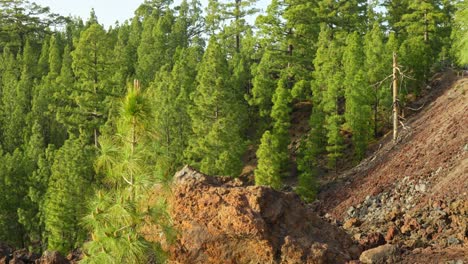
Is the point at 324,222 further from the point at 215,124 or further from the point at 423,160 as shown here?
the point at 215,124

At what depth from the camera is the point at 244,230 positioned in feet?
45.0

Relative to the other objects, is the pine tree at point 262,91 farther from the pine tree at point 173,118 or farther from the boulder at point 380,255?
the boulder at point 380,255

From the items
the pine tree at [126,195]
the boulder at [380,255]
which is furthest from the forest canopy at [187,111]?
the boulder at [380,255]

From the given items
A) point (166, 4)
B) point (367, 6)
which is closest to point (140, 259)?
point (367, 6)

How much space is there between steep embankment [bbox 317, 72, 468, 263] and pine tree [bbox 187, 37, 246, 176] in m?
6.06

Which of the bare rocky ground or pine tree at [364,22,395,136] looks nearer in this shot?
the bare rocky ground

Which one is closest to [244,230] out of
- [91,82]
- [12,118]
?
[91,82]

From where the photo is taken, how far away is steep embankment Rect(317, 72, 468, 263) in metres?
16.5

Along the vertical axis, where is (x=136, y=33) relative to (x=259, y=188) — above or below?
above

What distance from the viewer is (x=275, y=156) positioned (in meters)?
31.9

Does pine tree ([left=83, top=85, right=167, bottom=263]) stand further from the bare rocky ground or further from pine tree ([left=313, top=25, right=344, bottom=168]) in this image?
pine tree ([left=313, top=25, right=344, bottom=168])

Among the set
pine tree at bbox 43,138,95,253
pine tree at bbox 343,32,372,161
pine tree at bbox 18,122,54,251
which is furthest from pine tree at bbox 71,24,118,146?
pine tree at bbox 343,32,372,161

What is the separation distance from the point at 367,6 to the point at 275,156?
2889 cm

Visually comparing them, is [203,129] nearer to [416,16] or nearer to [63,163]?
[63,163]
